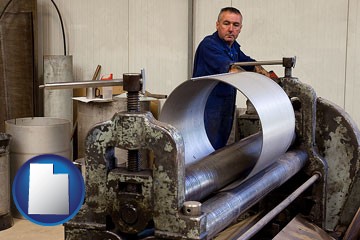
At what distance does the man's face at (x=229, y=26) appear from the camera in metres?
2.99

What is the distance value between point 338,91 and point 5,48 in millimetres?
2637

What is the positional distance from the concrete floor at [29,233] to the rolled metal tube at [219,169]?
67.1 inches

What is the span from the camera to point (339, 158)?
6.09 ft

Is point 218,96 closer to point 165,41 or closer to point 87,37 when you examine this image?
point 165,41

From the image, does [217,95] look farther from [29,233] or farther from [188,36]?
[188,36]

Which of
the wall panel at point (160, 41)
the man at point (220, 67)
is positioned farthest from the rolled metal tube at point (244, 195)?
the wall panel at point (160, 41)

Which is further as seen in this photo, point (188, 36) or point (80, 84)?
point (188, 36)

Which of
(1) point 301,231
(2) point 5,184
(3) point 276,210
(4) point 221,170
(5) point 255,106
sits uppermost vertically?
(5) point 255,106

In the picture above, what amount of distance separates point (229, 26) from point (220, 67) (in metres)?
0.43

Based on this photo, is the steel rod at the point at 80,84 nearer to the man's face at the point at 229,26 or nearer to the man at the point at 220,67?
the man at the point at 220,67

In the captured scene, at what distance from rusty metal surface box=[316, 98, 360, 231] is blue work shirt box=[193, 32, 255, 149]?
2.53ft

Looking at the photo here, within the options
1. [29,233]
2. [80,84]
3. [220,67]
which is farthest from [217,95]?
[80,84]

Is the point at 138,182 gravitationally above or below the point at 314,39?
below

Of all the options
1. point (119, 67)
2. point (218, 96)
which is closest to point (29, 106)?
point (119, 67)
